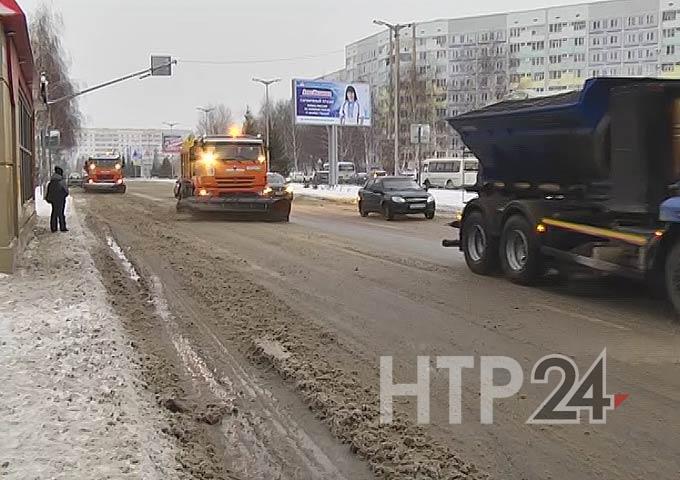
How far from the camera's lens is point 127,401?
5.60 metres

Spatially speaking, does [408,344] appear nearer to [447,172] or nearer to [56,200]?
[56,200]

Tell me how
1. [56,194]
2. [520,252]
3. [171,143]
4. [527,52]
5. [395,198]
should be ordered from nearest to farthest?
[520,252], [56,194], [395,198], [527,52], [171,143]

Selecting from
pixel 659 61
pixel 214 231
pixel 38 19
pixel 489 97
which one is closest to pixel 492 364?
pixel 214 231

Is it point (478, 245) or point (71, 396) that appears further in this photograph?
point (478, 245)

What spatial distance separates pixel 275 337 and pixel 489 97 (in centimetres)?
8487

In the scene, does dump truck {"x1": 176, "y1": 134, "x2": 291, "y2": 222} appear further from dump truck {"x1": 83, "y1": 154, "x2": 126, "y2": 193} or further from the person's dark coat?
dump truck {"x1": 83, "y1": 154, "x2": 126, "y2": 193}

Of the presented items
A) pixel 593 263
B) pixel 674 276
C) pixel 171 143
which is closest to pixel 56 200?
pixel 593 263

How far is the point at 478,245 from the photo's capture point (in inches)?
499

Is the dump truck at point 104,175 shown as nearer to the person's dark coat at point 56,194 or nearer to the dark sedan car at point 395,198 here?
the dark sedan car at point 395,198

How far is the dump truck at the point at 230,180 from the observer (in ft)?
77.4

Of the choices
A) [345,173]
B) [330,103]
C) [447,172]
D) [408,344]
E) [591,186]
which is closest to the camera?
[408,344]

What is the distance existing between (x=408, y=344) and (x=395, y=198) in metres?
18.3

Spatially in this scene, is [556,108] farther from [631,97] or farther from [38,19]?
[38,19]

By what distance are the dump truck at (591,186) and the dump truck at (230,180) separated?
12.1 metres
